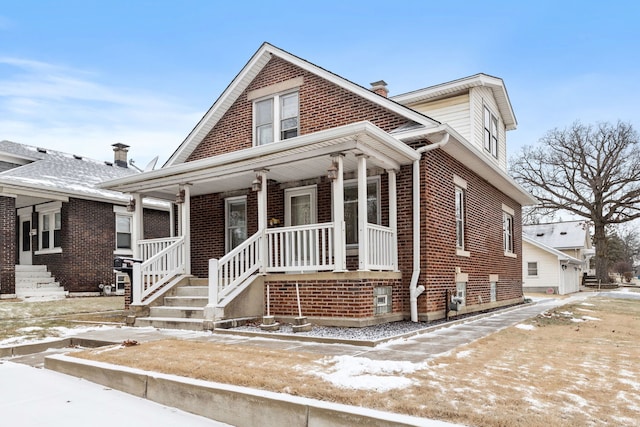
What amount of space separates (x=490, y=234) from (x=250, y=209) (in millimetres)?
7136

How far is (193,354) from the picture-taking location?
6.13m

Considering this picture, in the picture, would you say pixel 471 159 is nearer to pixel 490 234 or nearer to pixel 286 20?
pixel 490 234

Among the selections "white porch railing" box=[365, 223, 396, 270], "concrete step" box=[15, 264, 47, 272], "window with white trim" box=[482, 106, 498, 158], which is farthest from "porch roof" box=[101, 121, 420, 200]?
"concrete step" box=[15, 264, 47, 272]

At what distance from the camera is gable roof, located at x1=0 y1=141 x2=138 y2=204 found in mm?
17344

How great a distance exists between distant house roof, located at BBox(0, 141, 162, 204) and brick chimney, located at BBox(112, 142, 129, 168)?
0.95 meters

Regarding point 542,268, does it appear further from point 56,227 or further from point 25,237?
point 25,237

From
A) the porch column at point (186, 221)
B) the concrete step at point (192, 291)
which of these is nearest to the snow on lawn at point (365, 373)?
the concrete step at point (192, 291)

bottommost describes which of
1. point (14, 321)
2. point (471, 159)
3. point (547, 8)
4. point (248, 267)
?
point (14, 321)

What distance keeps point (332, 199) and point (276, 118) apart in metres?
3.17

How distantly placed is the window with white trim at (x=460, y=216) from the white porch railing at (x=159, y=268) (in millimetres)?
6614

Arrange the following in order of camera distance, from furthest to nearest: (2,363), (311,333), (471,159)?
1. (471,159)
2. (311,333)
3. (2,363)

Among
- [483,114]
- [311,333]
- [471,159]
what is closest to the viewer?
[311,333]

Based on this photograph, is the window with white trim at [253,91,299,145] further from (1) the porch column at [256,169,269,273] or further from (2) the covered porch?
(1) the porch column at [256,169,269,273]

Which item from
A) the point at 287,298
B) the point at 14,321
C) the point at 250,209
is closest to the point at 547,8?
the point at 250,209
